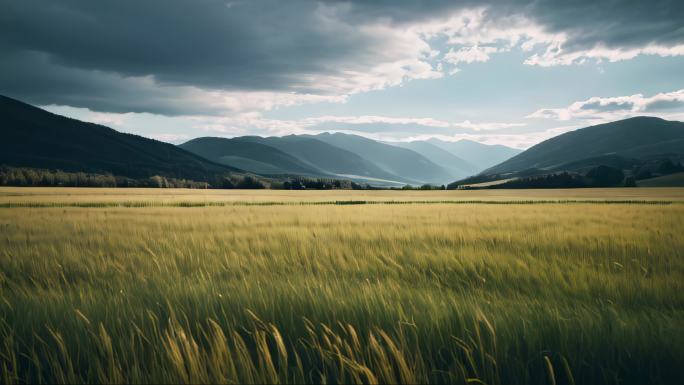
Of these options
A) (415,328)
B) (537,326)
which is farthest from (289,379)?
(537,326)

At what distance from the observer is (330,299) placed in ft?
9.95

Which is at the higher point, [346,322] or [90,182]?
[346,322]

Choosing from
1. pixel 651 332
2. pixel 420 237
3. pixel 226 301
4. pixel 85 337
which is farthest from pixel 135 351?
pixel 420 237

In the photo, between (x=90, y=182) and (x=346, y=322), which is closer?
(x=346, y=322)

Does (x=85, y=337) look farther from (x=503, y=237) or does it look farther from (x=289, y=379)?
(x=503, y=237)

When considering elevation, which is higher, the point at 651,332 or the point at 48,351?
the point at 651,332

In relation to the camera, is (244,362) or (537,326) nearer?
(244,362)

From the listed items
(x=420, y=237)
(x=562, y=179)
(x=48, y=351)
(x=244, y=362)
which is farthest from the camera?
(x=562, y=179)

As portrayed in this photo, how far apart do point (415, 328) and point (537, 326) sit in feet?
2.89

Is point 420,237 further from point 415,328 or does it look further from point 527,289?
point 415,328

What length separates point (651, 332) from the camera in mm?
2396

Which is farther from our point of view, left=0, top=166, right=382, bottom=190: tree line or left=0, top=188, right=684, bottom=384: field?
left=0, top=166, right=382, bottom=190: tree line

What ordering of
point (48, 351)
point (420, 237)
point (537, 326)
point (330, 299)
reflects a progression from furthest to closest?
point (420, 237), point (330, 299), point (537, 326), point (48, 351)

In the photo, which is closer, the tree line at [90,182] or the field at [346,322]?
the field at [346,322]
